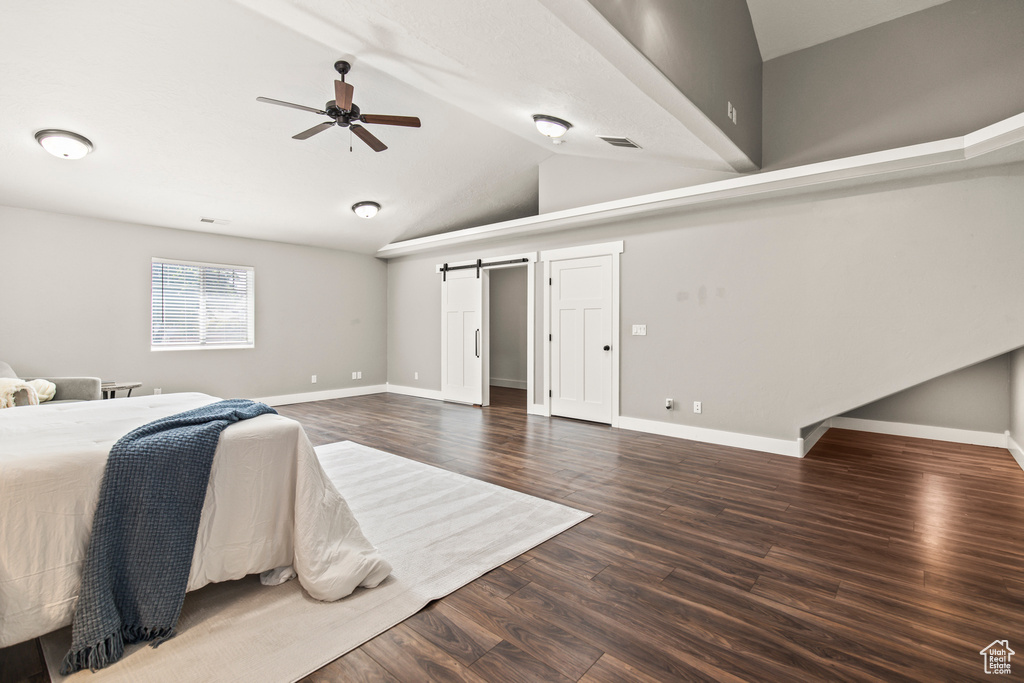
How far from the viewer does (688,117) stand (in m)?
3.30

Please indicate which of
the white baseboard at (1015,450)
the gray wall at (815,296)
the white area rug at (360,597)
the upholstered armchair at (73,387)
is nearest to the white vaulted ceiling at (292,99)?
the gray wall at (815,296)

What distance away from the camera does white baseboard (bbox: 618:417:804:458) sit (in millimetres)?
4348

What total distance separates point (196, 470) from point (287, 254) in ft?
19.7

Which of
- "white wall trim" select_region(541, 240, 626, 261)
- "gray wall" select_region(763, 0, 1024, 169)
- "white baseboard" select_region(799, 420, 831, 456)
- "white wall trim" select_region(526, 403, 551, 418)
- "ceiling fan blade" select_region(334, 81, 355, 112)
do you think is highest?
"gray wall" select_region(763, 0, 1024, 169)

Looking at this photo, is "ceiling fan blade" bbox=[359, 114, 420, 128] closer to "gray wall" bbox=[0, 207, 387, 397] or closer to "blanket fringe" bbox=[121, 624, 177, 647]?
"blanket fringe" bbox=[121, 624, 177, 647]

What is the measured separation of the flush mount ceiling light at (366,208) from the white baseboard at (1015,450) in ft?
23.3

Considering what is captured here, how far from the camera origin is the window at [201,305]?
19.7 ft

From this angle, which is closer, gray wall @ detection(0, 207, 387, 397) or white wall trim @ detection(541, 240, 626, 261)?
gray wall @ detection(0, 207, 387, 397)

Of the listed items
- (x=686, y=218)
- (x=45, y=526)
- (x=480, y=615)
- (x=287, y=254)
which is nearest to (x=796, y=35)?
(x=686, y=218)

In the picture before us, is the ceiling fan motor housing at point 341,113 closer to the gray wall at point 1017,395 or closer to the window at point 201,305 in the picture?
the window at point 201,305

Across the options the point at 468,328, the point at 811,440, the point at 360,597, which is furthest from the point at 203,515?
the point at 468,328

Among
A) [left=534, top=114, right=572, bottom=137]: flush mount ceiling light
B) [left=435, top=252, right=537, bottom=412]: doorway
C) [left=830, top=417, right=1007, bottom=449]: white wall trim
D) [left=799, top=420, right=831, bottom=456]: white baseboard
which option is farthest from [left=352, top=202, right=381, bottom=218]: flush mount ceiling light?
[left=830, top=417, right=1007, bottom=449]: white wall trim

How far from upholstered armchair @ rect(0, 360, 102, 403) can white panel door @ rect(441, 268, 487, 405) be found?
4159 mm

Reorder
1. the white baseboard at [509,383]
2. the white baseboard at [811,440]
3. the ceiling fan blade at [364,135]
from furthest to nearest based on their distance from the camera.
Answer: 1. the white baseboard at [509,383]
2. the white baseboard at [811,440]
3. the ceiling fan blade at [364,135]
